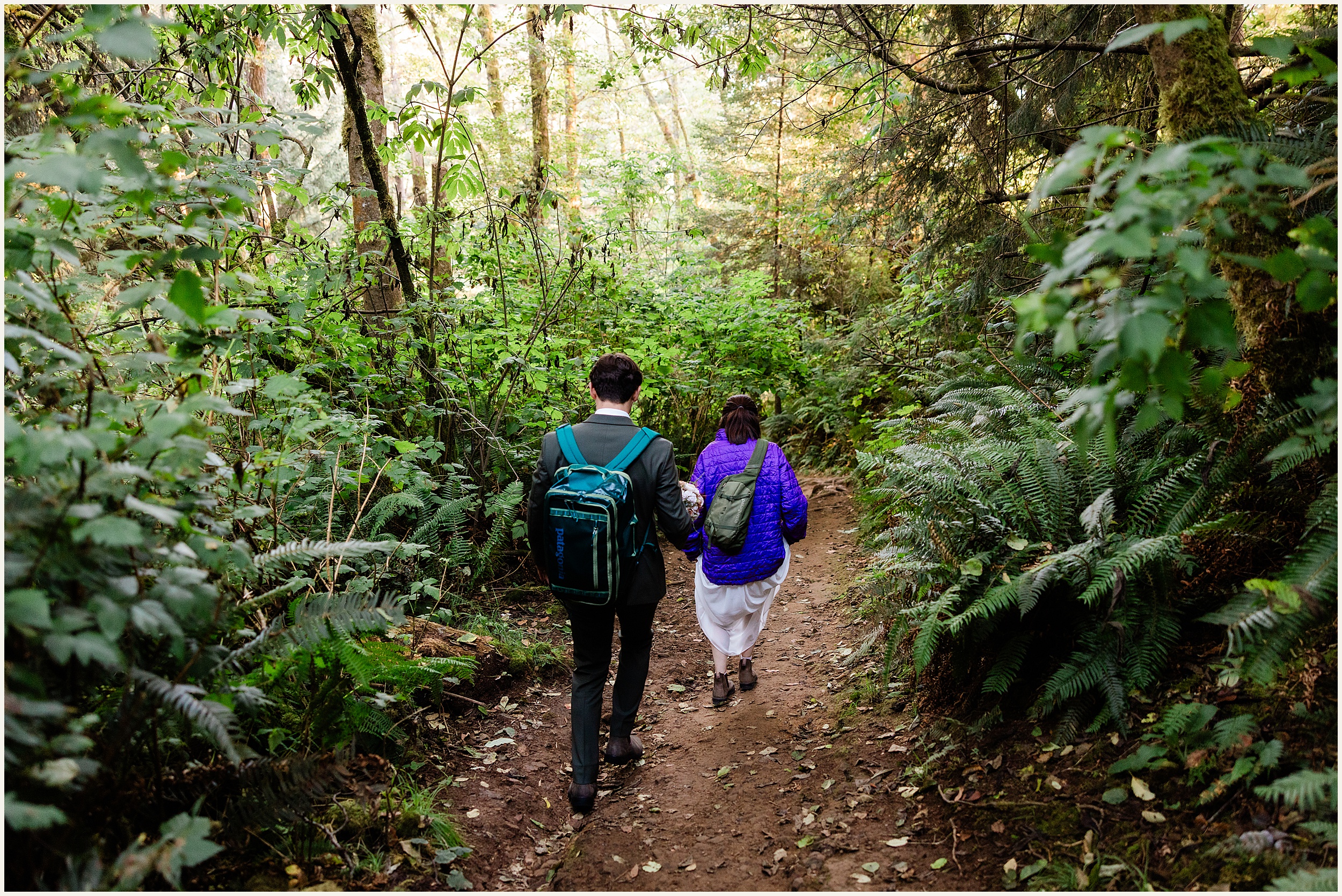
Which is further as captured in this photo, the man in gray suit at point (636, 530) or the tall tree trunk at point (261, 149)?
the tall tree trunk at point (261, 149)

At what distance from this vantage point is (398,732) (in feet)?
12.6

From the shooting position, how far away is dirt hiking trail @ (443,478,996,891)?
324cm

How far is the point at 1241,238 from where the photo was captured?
126 inches

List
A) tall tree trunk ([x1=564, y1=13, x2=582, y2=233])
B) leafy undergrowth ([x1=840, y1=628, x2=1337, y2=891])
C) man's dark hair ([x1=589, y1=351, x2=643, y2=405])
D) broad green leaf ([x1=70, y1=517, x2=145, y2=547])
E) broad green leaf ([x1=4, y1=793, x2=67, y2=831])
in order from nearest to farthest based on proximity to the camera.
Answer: broad green leaf ([x1=4, y1=793, x2=67, y2=831]) < broad green leaf ([x1=70, y1=517, x2=145, y2=547]) < leafy undergrowth ([x1=840, y1=628, x2=1337, y2=891]) < man's dark hair ([x1=589, y1=351, x2=643, y2=405]) < tall tree trunk ([x1=564, y1=13, x2=582, y2=233])

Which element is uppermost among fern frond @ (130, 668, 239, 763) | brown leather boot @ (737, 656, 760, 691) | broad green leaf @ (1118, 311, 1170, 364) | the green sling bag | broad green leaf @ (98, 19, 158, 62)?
broad green leaf @ (98, 19, 158, 62)

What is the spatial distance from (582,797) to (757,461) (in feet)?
8.07

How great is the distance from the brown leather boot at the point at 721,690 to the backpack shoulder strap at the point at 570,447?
7.46ft

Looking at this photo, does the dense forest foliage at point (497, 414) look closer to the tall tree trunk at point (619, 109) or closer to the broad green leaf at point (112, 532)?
the broad green leaf at point (112, 532)

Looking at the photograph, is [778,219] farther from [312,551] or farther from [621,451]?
[312,551]

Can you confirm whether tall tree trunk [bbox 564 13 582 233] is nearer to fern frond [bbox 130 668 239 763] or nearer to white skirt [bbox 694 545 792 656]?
white skirt [bbox 694 545 792 656]

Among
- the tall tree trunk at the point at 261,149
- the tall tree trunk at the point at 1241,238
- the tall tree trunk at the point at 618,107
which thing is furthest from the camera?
the tall tree trunk at the point at 618,107

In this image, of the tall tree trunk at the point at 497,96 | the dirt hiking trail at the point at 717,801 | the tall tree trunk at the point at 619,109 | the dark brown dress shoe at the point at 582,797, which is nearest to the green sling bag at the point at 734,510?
the dirt hiking trail at the point at 717,801

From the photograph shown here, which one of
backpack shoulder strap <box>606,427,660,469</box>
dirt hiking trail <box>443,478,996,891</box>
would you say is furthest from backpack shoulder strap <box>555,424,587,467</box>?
dirt hiking trail <box>443,478,996,891</box>

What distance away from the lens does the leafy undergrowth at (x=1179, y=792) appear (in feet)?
7.63
